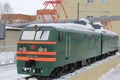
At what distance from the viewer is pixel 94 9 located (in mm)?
61719

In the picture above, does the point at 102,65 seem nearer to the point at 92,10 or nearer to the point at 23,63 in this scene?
the point at 23,63

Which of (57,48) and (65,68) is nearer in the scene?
(57,48)

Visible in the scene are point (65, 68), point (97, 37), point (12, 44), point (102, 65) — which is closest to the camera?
point (65, 68)

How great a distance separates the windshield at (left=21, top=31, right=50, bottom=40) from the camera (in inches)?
580

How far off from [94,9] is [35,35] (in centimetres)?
4763

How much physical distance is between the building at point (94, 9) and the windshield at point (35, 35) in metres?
44.3

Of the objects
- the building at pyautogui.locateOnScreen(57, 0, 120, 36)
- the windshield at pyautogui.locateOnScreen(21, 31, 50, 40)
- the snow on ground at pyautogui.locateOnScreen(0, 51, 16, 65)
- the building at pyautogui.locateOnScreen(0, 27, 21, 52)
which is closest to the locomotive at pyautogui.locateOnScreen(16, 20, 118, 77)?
the windshield at pyautogui.locateOnScreen(21, 31, 50, 40)

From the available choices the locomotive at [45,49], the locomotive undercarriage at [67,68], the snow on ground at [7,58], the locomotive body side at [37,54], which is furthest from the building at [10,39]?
the locomotive body side at [37,54]

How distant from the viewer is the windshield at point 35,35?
48.4 feet

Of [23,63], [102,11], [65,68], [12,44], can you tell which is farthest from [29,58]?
[102,11]

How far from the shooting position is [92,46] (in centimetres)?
2259

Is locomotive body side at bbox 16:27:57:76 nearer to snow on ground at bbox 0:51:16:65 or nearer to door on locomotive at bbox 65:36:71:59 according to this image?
door on locomotive at bbox 65:36:71:59

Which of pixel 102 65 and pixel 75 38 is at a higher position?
pixel 75 38

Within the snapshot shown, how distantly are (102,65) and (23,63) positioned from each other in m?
6.30
